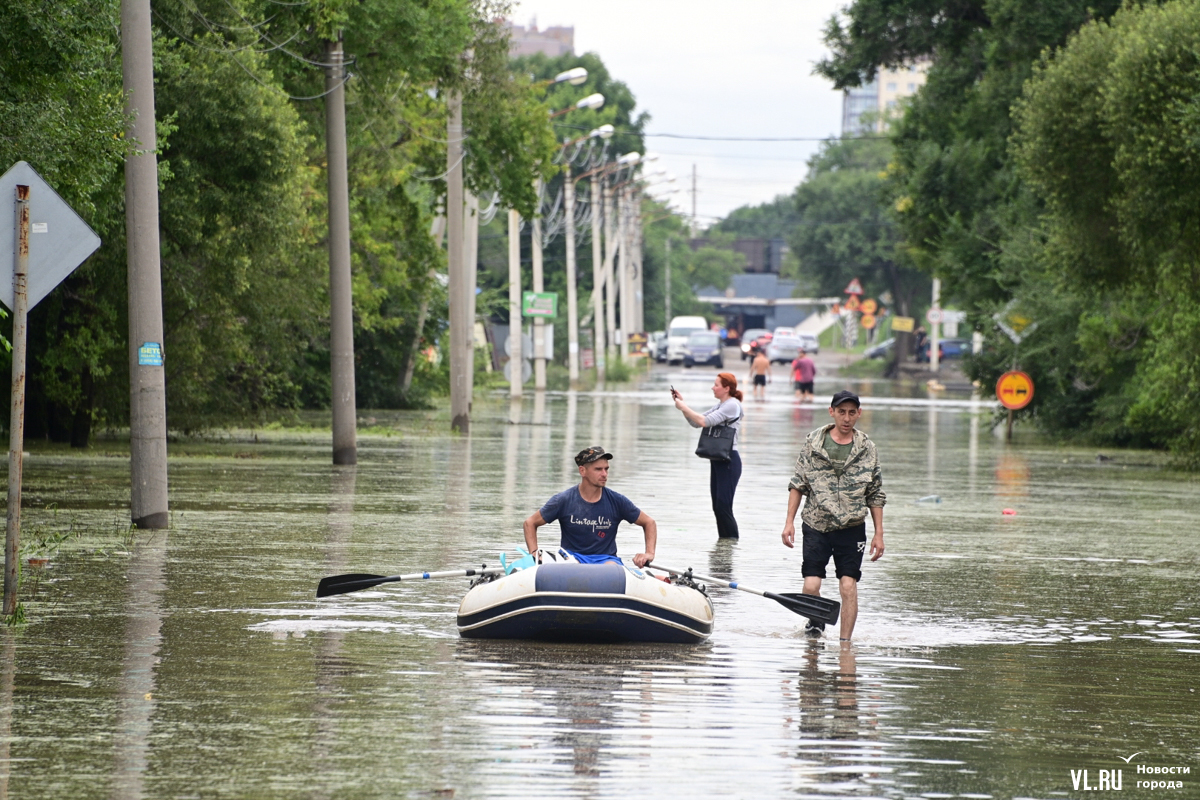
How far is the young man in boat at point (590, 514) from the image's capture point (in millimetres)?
11852

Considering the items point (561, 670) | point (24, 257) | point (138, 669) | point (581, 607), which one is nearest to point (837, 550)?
point (581, 607)

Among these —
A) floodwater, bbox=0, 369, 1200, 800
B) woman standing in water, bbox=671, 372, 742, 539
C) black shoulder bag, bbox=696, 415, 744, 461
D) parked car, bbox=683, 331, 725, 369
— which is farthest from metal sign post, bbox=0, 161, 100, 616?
parked car, bbox=683, 331, 725, 369

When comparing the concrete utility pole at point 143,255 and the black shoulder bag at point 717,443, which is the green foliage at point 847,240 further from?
the concrete utility pole at point 143,255

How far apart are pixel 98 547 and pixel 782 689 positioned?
25.0ft

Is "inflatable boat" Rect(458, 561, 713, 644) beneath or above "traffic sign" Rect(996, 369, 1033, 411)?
beneath

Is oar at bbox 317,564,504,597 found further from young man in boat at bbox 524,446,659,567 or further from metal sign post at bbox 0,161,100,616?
metal sign post at bbox 0,161,100,616

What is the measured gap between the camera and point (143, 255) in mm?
17172

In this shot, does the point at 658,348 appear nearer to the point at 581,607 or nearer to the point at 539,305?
the point at 539,305

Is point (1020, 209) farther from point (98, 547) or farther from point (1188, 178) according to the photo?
point (98, 547)

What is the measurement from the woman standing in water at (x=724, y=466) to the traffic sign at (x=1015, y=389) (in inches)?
901

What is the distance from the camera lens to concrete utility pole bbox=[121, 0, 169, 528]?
55.9 ft

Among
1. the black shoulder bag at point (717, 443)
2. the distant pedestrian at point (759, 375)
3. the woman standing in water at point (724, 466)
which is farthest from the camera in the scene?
the distant pedestrian at point (759, 375)

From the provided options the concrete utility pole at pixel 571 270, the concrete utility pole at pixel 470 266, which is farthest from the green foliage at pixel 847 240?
the concrete utility pole at pixel 470 266

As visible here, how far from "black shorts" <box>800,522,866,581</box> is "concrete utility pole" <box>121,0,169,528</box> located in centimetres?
754
